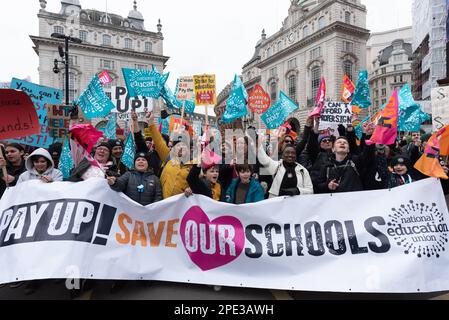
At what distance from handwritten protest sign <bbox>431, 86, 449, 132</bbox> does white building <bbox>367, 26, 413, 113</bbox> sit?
8225 centimetres

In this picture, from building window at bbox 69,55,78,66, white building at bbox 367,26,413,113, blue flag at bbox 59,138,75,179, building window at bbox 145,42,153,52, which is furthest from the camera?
white building at bbox 367,26,413,113

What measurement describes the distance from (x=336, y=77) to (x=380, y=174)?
143 feet

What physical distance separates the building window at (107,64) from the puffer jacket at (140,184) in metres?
53.5

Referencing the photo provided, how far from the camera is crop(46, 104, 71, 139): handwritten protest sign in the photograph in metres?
6.67

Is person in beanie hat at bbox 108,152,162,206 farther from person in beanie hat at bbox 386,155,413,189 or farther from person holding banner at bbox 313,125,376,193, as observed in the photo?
person in beanie hat at bbox 386,155,413,189

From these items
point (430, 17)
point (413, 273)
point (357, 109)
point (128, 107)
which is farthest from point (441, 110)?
point (430, 17)

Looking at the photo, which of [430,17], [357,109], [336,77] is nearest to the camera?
[357,109]

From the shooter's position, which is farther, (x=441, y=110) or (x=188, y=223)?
(x=441, y=110)

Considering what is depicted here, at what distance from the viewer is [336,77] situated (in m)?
45.1

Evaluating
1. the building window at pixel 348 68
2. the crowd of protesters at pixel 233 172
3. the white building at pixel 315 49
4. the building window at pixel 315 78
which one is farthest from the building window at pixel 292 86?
the crowd of protesters at pixel 233 172

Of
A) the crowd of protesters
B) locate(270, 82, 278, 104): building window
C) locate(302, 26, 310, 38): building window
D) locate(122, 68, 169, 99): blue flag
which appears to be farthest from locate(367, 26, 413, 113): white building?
the crowd of protesters

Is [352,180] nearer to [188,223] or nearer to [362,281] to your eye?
[362,281]

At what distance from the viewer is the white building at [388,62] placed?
285ft

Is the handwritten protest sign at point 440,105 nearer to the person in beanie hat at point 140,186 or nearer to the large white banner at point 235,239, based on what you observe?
the large white banner at point 235,239
